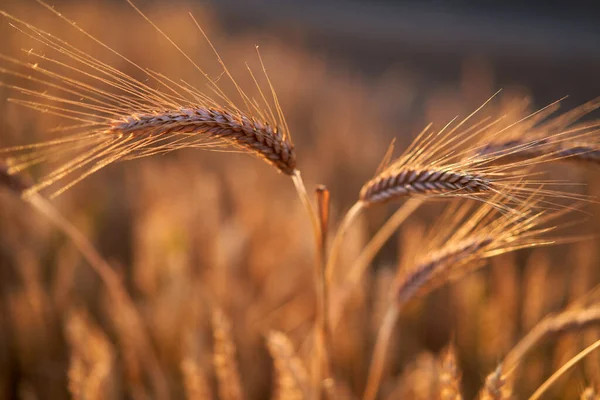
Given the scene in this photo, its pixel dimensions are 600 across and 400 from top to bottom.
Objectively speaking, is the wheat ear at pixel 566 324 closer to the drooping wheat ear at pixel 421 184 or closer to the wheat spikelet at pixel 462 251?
the wheat spikelet at pixel 462 251

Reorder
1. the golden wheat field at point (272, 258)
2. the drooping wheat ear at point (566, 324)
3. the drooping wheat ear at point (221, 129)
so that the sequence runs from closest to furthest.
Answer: the drooping wheat ear at point (221, 129) < the golden wheat field at point (272, 258) < the drooping wheat ear at point (566, 324)

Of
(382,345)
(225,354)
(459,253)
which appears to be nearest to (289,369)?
(225,354)

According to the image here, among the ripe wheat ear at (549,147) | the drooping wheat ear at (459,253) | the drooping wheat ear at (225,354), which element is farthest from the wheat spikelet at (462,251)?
the drooping wheat ear at (225,354)

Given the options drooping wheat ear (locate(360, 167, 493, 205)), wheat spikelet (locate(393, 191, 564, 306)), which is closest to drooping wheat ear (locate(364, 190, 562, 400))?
wheat spikelet (locate(393, 191, 564, 306))

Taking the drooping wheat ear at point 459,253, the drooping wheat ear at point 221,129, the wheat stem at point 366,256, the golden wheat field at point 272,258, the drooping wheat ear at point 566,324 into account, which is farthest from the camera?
the wheat stem at point 366,256

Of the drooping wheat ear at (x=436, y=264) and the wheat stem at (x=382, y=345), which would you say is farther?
the wheat stem at (x=382, y=345)

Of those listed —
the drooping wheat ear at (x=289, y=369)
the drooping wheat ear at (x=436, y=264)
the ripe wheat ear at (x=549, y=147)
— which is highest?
the ripe wheat ear at (x=549, y=147)

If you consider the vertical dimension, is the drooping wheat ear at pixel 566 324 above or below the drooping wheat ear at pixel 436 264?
below

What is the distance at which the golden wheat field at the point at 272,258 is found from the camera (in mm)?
1036

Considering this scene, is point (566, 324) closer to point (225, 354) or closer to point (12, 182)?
point (225, 354)

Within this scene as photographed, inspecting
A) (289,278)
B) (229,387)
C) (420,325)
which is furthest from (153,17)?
(229,387)

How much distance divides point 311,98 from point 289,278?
267cm

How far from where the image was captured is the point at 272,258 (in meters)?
2.65

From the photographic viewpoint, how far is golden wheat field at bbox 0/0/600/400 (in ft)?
3.40
